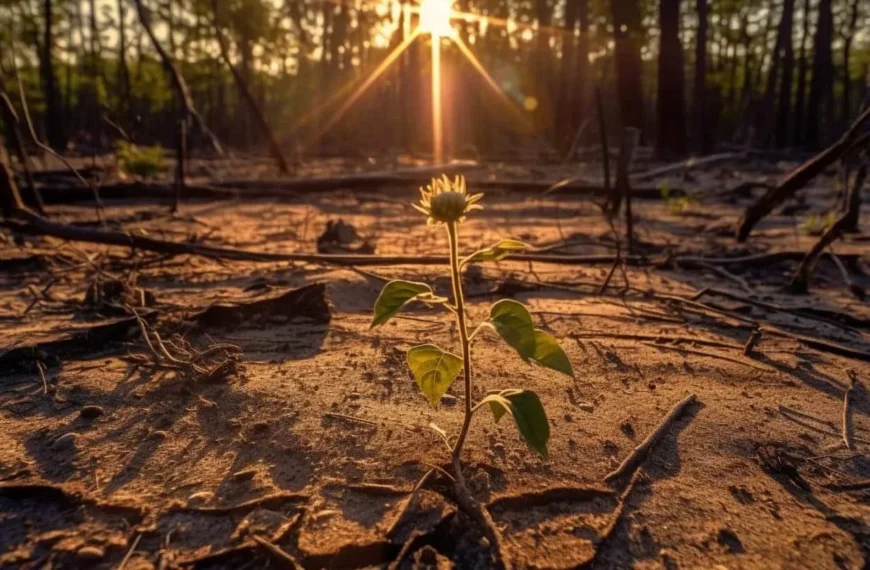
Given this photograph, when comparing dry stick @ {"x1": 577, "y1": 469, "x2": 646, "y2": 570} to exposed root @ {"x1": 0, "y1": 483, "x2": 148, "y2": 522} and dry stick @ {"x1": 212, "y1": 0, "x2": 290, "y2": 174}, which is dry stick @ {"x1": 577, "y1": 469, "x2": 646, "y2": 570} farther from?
dry stick @ {"x1": 212, "y1": 0, "x2": 290, "y2": 174}

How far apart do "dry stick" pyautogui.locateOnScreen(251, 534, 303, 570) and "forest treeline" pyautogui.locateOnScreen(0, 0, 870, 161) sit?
41.9 ft

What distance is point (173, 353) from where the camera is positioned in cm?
234

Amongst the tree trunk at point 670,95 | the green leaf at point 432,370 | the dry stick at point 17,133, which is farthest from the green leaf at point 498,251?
the tree trunk at point 670,95

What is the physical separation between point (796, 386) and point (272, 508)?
69.3 inches

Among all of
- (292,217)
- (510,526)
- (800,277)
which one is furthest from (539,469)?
(292,217)

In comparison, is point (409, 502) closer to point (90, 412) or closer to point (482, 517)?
point (482, 517)

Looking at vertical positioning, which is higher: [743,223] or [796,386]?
[743,223]

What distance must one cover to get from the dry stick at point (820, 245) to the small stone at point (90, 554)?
3209mm

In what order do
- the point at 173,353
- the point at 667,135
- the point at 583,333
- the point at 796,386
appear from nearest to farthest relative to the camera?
the point at 796,386 → the point at 173,353 → the point at 583,333 → the point at 667,135

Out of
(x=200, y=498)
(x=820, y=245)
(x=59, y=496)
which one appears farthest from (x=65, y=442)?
(x=820, y=245)

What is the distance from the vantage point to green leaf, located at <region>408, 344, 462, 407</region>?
4.66 ft

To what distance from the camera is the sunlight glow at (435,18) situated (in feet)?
79.3

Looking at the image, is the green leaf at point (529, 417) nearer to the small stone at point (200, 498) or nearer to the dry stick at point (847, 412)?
the small stone at point (200, 498)

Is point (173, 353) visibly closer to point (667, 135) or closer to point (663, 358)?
point (663, 358)
